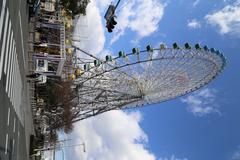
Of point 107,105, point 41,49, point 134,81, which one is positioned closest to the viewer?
point 41,49

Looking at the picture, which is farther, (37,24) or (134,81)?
(134,81)

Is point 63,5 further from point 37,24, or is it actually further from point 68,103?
point 68,103

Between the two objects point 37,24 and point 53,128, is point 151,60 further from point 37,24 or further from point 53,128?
point 53,128

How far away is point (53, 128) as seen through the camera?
72438 millimetres

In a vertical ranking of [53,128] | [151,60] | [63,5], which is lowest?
[53,128]

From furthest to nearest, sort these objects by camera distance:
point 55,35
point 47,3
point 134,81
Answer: point 134,81
point 47,3
point 55,35

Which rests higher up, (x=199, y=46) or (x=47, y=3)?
(x=47, y=3)

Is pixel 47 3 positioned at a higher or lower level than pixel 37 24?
higher

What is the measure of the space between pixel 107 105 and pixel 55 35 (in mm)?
22358

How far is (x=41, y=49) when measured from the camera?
157 feet

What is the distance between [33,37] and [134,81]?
72.8 ft

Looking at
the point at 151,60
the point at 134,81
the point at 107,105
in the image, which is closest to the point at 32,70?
the point at 151,60

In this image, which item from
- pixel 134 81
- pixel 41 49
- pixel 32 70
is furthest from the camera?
pixel 134 81

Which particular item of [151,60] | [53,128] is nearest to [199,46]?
[151,60]
